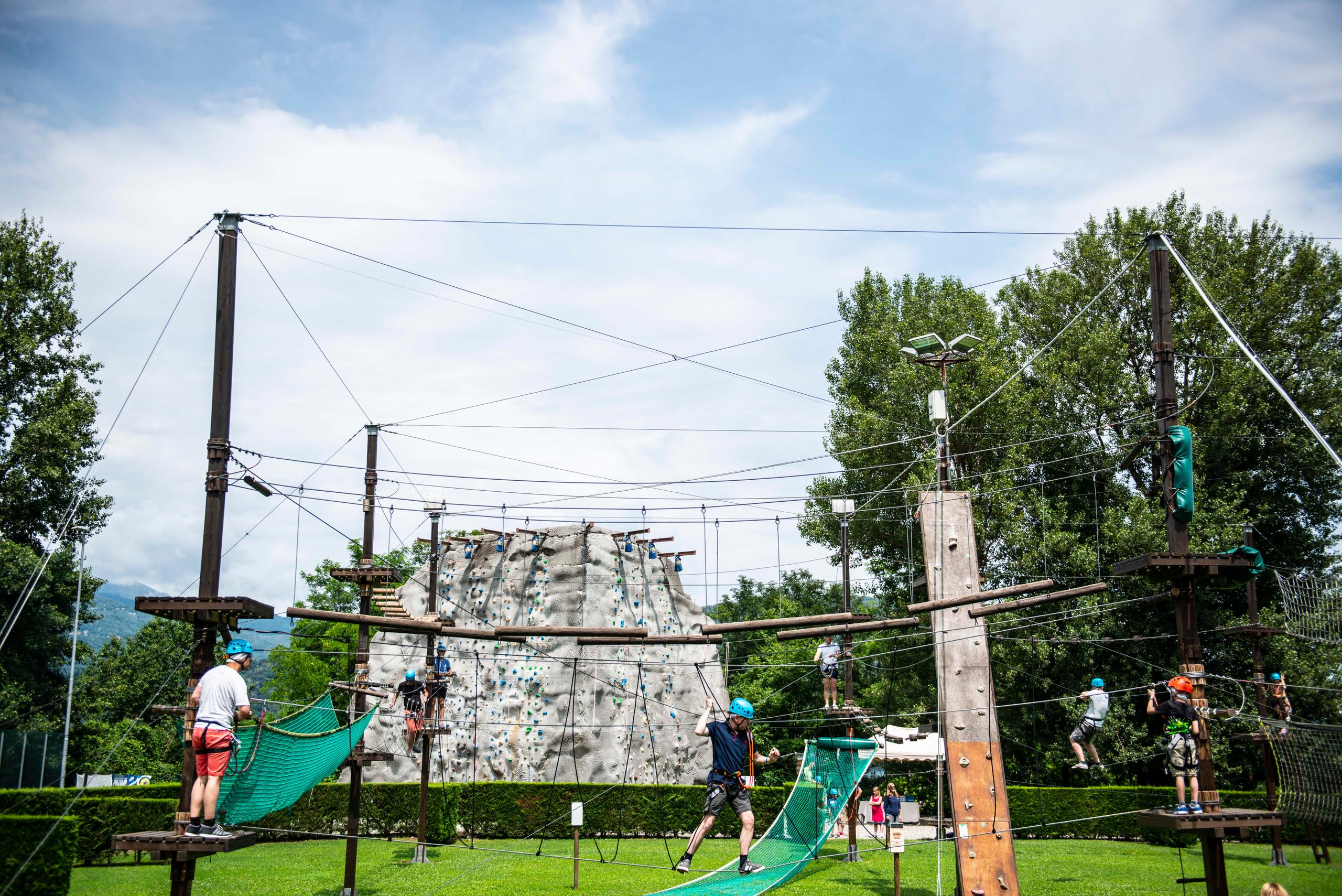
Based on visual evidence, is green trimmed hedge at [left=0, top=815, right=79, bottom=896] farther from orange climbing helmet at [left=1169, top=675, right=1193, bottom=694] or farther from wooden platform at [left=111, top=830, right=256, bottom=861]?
orange climbing helmet at [left=1169, top=675, right=1193, bottom=694]

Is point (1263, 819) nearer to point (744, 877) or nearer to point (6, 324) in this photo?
point (744, 877)

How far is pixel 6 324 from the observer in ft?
86.9

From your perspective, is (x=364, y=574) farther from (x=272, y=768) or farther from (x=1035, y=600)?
(x=1035, y=600)

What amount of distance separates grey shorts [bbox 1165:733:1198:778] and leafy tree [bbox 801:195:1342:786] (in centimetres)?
1171

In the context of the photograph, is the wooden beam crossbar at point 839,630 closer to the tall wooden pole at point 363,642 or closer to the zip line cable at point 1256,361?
the zip line cable at point 1256,361

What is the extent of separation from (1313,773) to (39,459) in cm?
2765

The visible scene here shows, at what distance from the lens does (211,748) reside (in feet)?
27.7

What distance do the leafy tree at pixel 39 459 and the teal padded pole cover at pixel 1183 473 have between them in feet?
81.5

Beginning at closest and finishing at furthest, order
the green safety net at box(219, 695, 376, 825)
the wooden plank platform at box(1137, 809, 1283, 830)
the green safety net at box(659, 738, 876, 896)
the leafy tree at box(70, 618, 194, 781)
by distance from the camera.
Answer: the wooden plank platform at box(1137, 809, 1283, 830) → the green safety net at box(219, 695, 376, 825) → the green safety net at box(659, 738, 876, 896) → the leafy tree at box(70, 618, 194, 781)

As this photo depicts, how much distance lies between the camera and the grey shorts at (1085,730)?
48.0ft

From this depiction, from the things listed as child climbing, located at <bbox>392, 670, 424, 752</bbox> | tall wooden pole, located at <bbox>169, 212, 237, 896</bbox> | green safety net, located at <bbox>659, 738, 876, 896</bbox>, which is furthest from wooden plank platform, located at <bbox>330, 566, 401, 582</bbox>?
green safety net, located at <bbox>659, 738, 876, 896</bbox>

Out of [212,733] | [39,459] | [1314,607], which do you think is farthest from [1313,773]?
[39,459]

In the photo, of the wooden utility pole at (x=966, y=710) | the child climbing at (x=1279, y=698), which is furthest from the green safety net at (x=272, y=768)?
the child climbing at (x=1279, y=698)

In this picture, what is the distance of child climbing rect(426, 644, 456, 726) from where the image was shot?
641 inches
